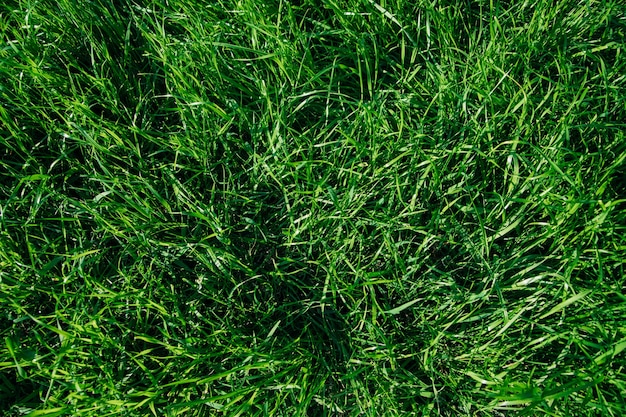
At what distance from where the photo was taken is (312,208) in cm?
167

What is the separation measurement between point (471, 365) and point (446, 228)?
0.42 metres

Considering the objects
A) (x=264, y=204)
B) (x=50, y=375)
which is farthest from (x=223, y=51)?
(x=50, y=375)

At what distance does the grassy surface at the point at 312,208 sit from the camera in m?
1.59

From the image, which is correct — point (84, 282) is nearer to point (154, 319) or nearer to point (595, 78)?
point (154, 319)

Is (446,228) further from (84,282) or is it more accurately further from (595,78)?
(84,282)

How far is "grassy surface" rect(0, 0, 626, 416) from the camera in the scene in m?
1.59

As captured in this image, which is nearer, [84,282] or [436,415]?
[436,415]

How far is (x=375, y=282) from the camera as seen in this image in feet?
5.17

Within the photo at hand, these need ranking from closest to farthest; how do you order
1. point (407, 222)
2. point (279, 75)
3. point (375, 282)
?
point (375, 282), point (407, 222), point (279, 75)

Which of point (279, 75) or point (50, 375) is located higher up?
point (279, 75)

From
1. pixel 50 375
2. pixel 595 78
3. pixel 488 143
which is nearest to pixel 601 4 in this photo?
pixel 595 78

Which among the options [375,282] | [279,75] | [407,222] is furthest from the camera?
[279,75]

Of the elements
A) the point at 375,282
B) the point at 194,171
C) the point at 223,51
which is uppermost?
the point at 223,51

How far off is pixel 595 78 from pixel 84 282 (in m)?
1.74
